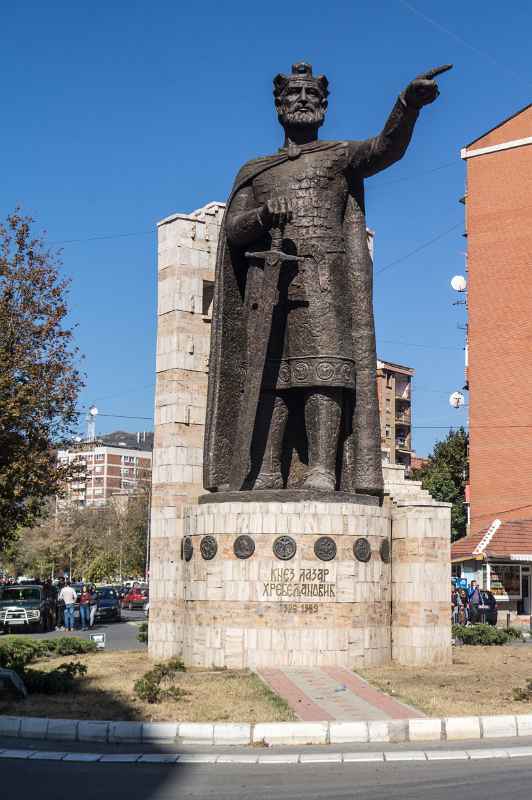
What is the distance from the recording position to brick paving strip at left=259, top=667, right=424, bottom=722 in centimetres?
1169

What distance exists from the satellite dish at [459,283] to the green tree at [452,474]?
380 inches

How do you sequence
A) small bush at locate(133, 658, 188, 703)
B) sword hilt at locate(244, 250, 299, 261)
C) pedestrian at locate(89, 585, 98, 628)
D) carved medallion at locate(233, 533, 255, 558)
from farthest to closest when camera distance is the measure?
pedestrian at locate(89, 585, 98, 628)
sword hilt at locate(244, 250, 299, 261)
carved medallion at locate(233, 533, 255, 558)
small bush at locate(133, 658, 188, 703)

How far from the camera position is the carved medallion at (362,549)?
1672 cm

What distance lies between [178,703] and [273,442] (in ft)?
21.3

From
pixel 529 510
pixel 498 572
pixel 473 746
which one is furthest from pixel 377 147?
pixel 529 510

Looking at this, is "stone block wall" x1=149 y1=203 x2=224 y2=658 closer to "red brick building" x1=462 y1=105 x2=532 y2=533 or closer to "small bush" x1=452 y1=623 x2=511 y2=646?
"small bush" x1=452 y1=623 x2=511 y2=646

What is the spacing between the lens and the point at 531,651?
2061 cm

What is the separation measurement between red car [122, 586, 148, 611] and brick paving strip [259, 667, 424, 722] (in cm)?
4248

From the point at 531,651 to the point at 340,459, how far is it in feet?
20.1

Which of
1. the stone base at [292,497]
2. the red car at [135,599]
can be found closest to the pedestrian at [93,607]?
the red car at [135,599]

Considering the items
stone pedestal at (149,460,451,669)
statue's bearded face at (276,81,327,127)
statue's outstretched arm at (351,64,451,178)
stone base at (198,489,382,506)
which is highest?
statue's bearded face at (276,81,327,127)

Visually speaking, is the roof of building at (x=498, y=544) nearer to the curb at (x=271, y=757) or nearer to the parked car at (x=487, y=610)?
the parked car at (x=487, y=610)

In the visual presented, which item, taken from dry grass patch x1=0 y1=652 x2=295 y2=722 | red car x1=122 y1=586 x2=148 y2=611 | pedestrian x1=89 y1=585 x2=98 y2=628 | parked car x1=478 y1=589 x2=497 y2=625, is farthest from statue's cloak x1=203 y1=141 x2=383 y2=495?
red car x1=122 y1=586 x2=148 y2=611

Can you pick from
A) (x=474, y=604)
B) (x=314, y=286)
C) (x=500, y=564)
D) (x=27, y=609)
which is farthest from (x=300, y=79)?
(x=500, y=564)
